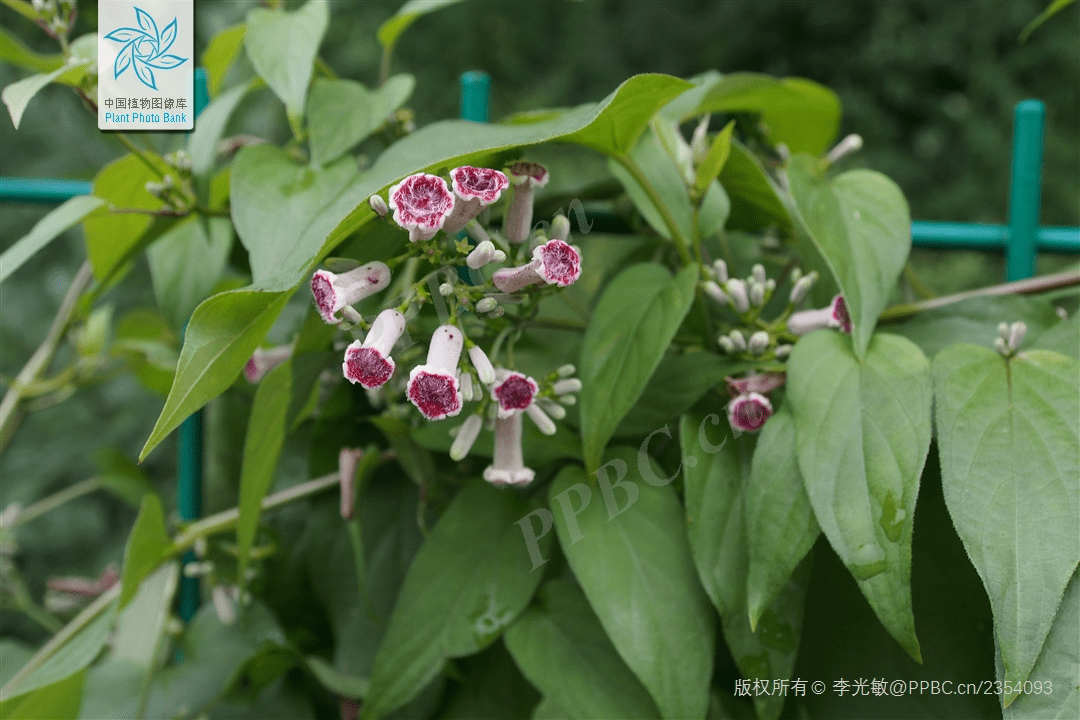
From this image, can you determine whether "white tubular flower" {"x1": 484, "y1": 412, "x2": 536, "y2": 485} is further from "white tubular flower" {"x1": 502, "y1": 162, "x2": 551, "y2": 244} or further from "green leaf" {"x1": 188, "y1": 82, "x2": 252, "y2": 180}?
"green leaf" {"x1": 188, "y1": 82, "x2": 252, "y2": 180}

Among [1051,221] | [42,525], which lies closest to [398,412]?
[42,525]

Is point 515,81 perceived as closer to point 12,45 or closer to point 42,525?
point 42,525

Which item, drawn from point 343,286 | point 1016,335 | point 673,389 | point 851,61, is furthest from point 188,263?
point 851,61

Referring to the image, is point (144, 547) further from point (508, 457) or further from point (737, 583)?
point (737, 583)

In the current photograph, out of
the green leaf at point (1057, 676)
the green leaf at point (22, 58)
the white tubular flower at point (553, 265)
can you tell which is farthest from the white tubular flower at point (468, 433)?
the green leaf at point (22, 58)

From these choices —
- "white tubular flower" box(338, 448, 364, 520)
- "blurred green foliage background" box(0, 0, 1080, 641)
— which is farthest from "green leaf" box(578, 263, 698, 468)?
"blurred green foliage background" box(0, 0, 1080, 641)

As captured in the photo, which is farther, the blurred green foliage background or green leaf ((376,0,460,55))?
the blurred green foliage background
